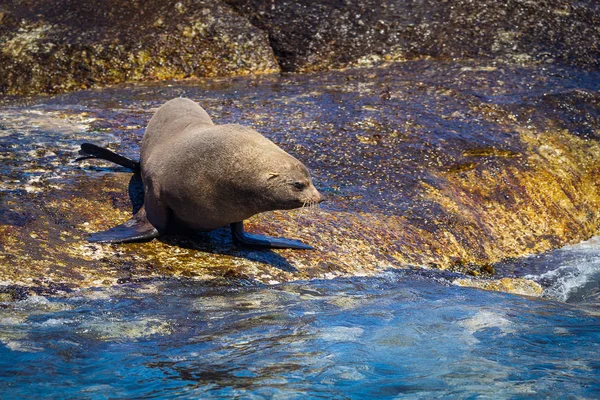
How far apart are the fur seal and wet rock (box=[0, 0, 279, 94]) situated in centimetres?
560

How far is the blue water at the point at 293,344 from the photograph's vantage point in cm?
434

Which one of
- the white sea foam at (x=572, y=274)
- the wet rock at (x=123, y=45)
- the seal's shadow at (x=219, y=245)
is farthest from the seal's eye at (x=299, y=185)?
the wet rock at (x=123, y=45)

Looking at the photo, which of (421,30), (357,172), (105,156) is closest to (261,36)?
(421,30)

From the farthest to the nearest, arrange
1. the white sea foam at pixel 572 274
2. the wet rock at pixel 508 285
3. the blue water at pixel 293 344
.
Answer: the white sea foam at pixel 572 274 < the wet rock at pixel 508 285 < the blue water at pixel 293 344

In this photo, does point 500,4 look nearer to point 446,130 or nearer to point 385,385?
point 446,130

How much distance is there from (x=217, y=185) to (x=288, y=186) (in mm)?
535

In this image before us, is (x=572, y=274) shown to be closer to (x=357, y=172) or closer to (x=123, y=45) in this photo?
(x=357, y=172)

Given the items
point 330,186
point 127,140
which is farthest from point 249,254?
point 127,140

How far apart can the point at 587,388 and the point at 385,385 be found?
0.99 m

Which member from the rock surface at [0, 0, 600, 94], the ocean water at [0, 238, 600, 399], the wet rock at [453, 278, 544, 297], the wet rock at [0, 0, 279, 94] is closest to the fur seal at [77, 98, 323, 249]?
the ocean water at [0, 238, 600, 399]

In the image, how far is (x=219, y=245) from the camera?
701 centimetres

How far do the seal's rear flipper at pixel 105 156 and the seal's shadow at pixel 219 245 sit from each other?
0.63 metres

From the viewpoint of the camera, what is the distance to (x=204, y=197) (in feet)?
21.8

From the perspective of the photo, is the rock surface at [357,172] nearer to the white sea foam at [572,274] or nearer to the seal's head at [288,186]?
the white sea foam at [572,274]
